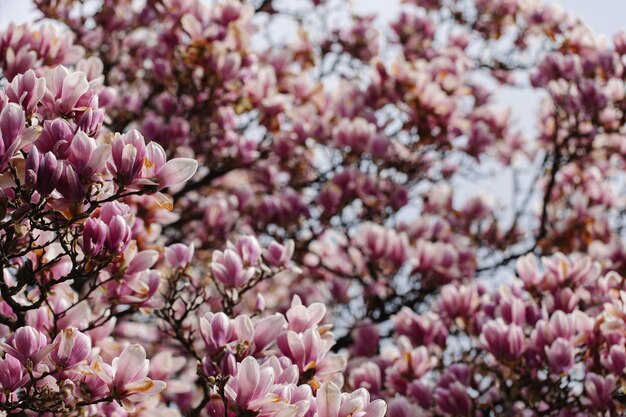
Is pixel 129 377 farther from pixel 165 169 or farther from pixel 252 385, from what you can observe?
pixel 165 169

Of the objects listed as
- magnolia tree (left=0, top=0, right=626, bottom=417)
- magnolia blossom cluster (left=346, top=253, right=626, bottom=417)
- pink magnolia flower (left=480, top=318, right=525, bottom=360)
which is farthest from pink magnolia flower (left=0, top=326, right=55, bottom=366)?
pink magnolia flower (left=480, top=318, right=525, bottom=360)

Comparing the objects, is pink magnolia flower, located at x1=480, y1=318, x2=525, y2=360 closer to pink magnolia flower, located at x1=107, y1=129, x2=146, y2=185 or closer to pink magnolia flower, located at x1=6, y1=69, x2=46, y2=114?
pink magnolia flower, located at x1=107, y1=129, x2=146, y2=185

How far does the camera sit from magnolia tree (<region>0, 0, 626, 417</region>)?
229 cm

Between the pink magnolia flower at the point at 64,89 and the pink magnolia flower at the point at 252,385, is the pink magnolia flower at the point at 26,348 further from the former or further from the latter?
the pink magnolia flower at the point at 64,89

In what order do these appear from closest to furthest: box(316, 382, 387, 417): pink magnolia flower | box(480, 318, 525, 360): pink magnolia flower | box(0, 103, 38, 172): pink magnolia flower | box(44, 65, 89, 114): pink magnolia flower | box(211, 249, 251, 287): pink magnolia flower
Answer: box(0, 103, 38, 172): pink magnolia flower < box(316, 382, 387, 417): pink magnolia flower < box(44, 65, 89, 114): pink magnolia flower < box(211, 249, 251, 287): pink magnolia flower < box(480, 318, 525, 360): pink magnolia flower

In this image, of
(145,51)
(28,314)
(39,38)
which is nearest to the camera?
(28,314)

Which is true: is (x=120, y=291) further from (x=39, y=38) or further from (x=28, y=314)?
(x=39, y=38)

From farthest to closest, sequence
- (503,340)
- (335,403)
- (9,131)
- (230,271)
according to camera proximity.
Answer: (503,340) → (230,271) → (335,403) → (9,131)

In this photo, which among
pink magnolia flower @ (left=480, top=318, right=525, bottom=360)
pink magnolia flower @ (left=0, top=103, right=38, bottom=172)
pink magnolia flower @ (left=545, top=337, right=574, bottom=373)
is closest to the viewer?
pink magnolia flower @ (left=0, top=103, right=38, bottom=172)

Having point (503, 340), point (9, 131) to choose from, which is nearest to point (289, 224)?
point (503, 340)

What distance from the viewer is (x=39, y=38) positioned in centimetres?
353

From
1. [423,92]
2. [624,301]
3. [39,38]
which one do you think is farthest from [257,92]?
[624,301]

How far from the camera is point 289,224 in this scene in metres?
5.34

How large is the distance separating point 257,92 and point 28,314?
2.62 meters
